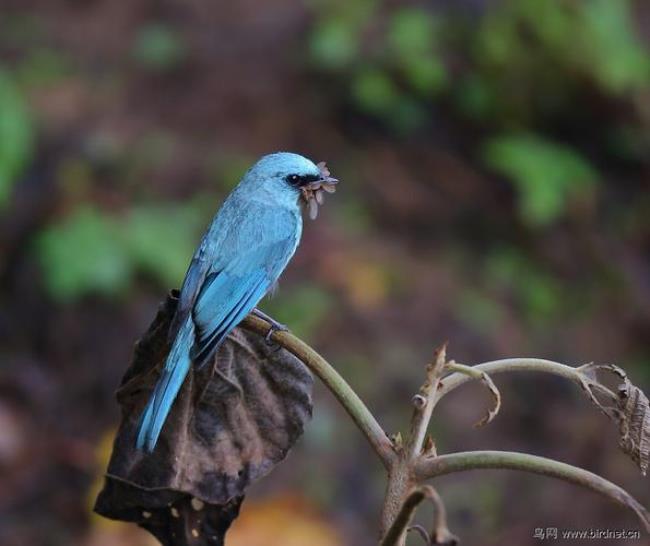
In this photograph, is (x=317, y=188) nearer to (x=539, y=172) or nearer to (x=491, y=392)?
(x=491, y=392)

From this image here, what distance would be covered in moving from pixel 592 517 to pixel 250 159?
117 inches

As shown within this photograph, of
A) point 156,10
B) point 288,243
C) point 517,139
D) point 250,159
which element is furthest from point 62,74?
point 288,243

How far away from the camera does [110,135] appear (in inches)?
263

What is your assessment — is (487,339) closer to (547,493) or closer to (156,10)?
(547,493)

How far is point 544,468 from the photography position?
55.1 inches

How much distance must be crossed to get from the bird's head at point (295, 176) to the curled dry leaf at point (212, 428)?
0.67 m

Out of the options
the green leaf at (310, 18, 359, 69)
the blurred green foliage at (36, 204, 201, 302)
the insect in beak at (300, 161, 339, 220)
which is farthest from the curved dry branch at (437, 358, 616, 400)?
the green leaf at (310, 18, 359, 69)

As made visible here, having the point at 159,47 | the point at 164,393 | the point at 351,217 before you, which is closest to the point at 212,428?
the point at 164,393

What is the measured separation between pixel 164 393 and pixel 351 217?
182 inches

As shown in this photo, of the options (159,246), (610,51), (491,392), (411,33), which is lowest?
(491,392)

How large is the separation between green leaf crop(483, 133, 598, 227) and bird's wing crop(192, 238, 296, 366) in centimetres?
389

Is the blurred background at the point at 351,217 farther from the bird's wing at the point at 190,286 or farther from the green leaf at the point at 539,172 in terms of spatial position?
the bird's wing at the point at 190,286

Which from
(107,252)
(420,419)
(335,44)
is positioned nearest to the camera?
(420,419)

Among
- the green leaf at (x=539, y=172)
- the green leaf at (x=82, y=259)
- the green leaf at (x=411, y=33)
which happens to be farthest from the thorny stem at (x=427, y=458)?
the green leaf at (x=411, y=33)
